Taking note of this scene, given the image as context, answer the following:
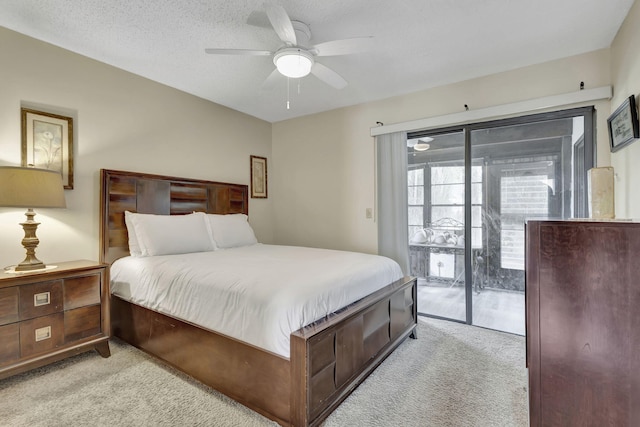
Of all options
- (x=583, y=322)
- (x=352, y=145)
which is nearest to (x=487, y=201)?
(x=352, y=145)

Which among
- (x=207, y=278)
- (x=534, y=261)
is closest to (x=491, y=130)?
(x=534, y=261)

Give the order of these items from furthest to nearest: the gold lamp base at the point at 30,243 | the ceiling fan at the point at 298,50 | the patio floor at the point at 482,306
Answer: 1. the patio floor at the point at 482,306
2. the gold lamp base at the point at 30,243
3. the ceiling fan at the point at 298,50

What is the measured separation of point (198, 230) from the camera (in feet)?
10.1

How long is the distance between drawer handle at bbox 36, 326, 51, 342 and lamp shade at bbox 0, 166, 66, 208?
2.80 ft

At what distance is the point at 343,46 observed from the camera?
2.02 metres

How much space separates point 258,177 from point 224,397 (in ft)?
10.0

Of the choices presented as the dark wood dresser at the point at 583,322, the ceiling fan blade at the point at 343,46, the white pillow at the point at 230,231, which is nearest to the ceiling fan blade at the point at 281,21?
the ceiling fan blade at the point at 343,46

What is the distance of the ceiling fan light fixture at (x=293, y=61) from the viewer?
209 centimetres

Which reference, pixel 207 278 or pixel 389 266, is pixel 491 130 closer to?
pixel 389 266

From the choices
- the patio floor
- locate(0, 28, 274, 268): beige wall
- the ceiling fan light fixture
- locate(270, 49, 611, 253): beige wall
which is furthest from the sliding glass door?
locate(0, 28, 274, 268): beige wall

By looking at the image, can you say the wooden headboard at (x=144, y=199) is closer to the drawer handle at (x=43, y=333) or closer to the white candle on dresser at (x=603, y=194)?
the drawer handle at (x=43, y=333)

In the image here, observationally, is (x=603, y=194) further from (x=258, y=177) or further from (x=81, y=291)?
(x=258, y=177)

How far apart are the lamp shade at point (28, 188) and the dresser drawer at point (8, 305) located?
0.56 meters

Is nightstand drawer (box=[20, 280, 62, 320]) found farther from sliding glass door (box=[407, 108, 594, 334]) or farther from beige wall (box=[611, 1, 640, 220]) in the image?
beige wall (box=[611, 1, 640, 220])
